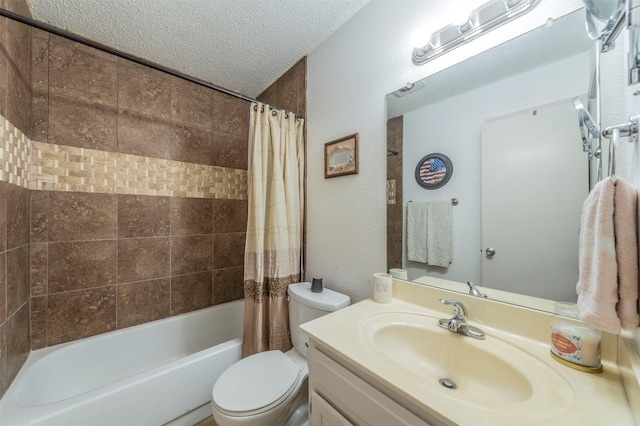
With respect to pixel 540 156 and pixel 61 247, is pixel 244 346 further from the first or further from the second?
pixel 540 156

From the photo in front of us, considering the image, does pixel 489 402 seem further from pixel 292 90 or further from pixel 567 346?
pixel 292 90

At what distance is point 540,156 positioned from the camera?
2.63 ft

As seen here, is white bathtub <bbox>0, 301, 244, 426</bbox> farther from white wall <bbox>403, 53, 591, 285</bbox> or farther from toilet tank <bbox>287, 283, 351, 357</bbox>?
white wall <bbox>403, 53, 591, 285</bbox>

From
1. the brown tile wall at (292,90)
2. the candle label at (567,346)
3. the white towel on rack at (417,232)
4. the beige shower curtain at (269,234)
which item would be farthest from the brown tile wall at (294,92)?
the candle label at (567,346)

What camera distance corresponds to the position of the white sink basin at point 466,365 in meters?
0.54

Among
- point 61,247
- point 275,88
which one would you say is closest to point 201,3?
point 275,88

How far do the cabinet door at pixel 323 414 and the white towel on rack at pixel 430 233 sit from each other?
693 mm

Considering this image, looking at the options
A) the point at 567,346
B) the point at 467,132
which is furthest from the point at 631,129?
the point at 567,346

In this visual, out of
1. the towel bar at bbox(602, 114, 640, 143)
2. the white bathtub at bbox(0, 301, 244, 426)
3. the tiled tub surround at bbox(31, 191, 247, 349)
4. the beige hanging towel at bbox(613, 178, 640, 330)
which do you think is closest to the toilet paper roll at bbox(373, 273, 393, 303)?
the beige hanging towel at bbox(613, 178, 640, 330)

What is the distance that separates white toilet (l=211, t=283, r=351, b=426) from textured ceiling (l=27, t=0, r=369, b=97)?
1650 millimetres

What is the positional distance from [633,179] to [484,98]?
531 millimetres

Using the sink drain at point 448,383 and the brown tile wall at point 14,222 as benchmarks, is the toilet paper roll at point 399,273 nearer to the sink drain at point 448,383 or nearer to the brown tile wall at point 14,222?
the sink drain at point 448,383

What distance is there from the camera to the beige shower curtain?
149 cm

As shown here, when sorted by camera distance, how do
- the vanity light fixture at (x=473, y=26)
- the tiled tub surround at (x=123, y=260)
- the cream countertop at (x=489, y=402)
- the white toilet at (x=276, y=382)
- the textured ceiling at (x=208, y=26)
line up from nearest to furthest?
the cream countertop at (x=489, y=402) → the vanity light fixture at (x=473, y=26) → the white toilet at (x=276, y=382) → the textured ceiling at (x=208, y=26) → the tiled tub surround at (x=123, y=260)
